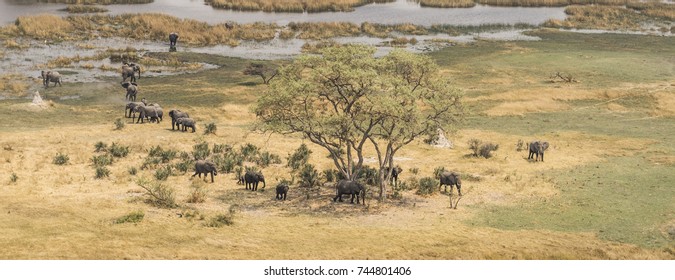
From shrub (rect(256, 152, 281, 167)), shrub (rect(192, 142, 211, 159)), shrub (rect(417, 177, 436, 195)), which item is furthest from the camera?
shrub (rect(192, 142, 211, 159))

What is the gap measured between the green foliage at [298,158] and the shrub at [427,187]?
7.69 metres

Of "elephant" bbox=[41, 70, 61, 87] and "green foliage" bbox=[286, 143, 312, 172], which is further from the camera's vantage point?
"elephant" bbox=[41, 70, 61, 87]

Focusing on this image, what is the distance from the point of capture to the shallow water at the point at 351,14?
338 ft

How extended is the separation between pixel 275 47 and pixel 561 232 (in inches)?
2373

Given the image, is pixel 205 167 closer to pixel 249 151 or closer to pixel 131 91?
pixel 249 151

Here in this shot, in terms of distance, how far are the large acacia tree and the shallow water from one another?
6773 centimetres

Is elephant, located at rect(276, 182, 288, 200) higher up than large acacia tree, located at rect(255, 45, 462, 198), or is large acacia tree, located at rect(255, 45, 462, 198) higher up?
large acacia tree, located at rect(255, 45, 462, 198)

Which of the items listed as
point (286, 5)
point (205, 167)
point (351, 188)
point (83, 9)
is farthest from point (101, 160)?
point (286, 5)

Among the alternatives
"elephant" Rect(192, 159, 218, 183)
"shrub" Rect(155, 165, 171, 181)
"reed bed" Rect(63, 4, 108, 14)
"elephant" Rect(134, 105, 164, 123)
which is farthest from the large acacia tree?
"reed bed" Rect(63, 4, 108, 14)

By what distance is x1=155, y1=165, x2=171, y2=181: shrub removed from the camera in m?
35.6

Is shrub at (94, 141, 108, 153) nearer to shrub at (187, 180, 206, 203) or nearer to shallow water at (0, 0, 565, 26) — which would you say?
shrub at (187, 180, 206, 203)

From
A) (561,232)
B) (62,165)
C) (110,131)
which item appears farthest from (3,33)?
(561,232)

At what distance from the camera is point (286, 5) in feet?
369

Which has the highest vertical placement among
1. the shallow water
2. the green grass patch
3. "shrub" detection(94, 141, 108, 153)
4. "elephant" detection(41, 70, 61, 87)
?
the shallow water
